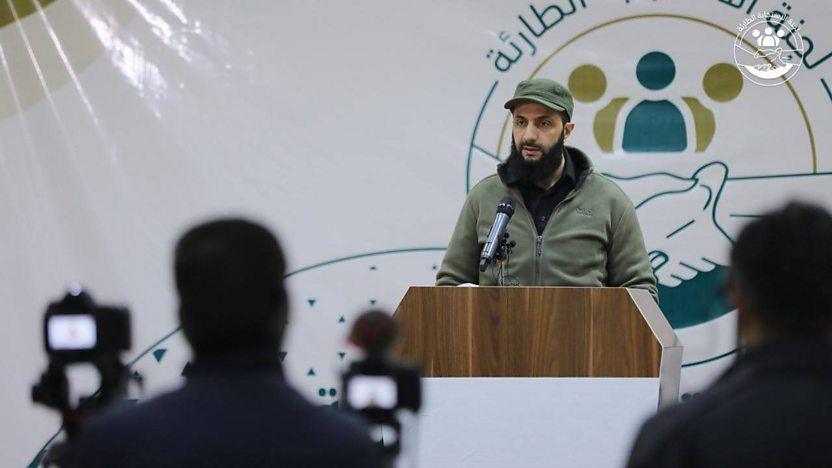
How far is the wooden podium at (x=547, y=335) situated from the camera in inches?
109

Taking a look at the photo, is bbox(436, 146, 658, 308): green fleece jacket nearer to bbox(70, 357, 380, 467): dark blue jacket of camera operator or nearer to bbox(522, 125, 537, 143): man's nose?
bbox(522, 125, 537, 143): man's nose

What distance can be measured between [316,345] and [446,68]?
1.19m

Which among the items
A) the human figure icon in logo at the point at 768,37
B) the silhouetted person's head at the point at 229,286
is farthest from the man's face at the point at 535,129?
the silhouetted person's head at the point at 229,286

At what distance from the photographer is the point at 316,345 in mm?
4258

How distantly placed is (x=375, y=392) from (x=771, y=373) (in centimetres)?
55

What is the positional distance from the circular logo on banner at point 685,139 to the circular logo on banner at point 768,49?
2 cm

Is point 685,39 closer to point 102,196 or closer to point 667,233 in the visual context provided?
point 667,233

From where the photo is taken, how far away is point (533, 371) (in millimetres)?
2775

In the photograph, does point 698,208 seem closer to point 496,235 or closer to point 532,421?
point 496,235

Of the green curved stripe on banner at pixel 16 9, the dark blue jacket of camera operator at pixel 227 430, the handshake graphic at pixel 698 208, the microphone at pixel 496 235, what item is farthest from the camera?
the green curved stripe on banner at pixel 16 9

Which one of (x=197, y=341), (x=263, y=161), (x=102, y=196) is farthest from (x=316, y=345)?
(x=197, y=341)

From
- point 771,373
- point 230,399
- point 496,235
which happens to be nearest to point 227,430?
point 230,399

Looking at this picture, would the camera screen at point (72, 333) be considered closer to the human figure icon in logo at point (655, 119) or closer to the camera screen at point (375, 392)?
the camera screen at point (375, 392)

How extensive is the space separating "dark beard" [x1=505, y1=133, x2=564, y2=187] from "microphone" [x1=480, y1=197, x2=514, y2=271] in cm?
50
